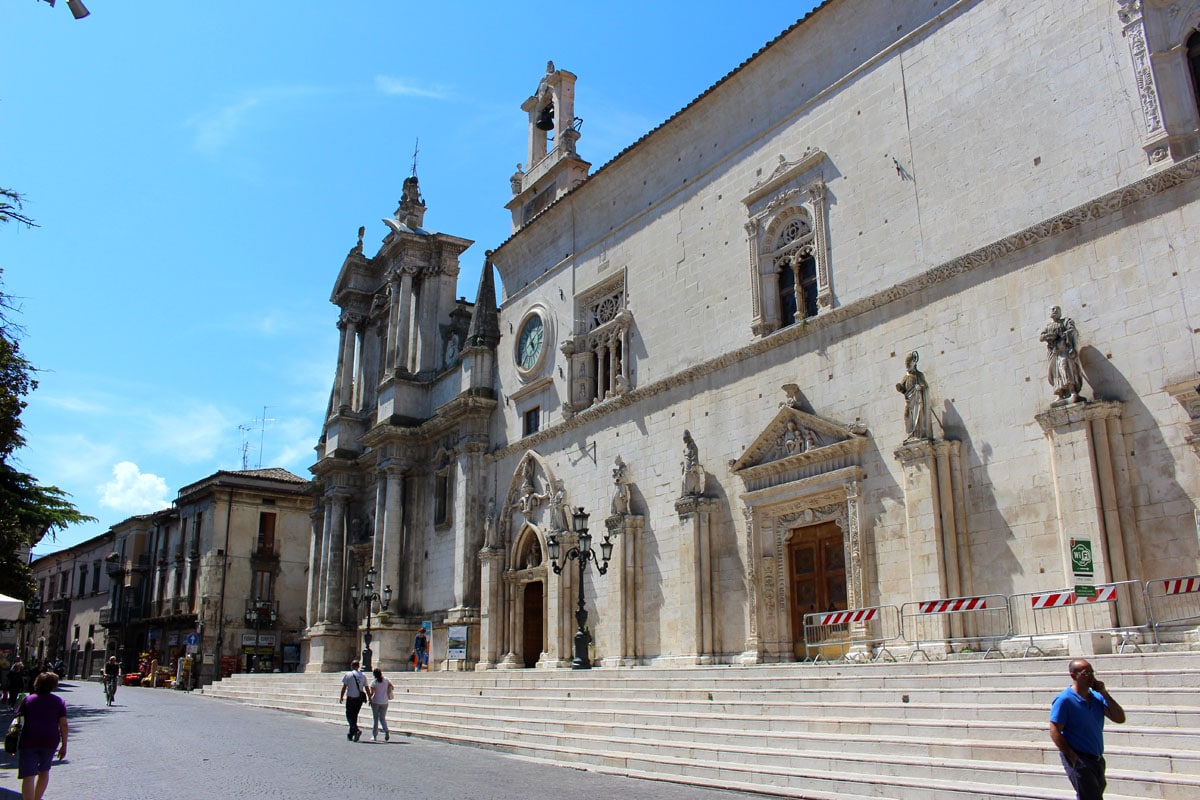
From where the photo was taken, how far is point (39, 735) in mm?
9031

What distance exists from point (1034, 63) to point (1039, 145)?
1.39 meters

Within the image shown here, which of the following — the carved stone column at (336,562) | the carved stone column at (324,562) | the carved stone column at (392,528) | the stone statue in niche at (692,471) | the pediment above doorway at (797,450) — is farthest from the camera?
the carved stone column at (324,562)

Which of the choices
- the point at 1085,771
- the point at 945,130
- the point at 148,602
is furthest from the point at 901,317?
the point at 148,602

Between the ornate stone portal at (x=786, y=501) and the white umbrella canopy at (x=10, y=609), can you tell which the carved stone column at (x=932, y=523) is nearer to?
the ornate stone portal at (x=786, y=501)

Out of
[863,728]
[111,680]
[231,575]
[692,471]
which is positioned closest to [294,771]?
[863,728]

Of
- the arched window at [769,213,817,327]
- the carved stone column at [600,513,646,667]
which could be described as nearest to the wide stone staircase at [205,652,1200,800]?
the carved stone column at [600,513,646,667]

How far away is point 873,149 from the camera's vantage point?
17.8 meters

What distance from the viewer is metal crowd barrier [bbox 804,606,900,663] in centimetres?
1540

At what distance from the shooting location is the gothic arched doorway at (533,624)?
2636 cm

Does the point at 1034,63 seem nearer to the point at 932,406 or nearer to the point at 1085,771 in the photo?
the point at 932,406

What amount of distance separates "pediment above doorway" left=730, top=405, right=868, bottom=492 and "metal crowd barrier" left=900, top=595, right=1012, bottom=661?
3.05m

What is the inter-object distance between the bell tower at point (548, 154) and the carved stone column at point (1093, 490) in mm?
18705

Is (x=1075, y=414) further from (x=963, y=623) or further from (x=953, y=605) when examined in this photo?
(x=963, y=623)

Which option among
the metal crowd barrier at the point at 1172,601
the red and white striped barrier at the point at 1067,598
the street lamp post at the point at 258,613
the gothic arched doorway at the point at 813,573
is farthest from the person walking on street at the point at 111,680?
the metal crowd barrier at the point at 1172,601
